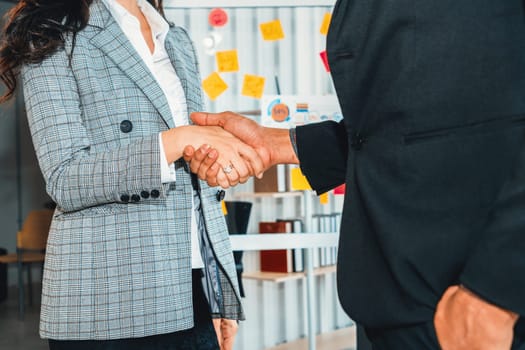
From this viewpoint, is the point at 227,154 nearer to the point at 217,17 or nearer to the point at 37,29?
the point at 37,29

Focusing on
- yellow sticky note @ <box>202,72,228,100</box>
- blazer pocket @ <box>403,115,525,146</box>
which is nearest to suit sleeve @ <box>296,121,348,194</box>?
blazer pocket @ <box>403,115,525,146</box>

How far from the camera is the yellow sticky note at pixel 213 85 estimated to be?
314 cm

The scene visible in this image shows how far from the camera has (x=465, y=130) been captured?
912mm

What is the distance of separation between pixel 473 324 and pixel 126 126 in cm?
93

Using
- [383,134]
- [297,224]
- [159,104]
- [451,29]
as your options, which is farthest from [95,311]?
[297,224]

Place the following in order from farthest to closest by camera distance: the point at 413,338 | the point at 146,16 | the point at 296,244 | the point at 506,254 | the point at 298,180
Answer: the point at 298,180 → the point at 296,244 → the point at 146,16 → the point at 413,338 → the point at 506,254

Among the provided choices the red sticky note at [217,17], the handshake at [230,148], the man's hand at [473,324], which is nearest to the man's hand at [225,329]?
the handshake at [230,148]

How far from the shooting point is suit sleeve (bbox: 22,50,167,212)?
1402 millimetres

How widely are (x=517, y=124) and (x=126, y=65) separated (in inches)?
37.3

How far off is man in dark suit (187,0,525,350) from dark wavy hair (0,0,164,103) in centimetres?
76

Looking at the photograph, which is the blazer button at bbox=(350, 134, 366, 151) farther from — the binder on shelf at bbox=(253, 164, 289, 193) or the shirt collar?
the binder on shelf at bbox=(253, 164, 289, 193)

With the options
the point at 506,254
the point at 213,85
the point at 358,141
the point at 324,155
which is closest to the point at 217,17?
the point at 213,85

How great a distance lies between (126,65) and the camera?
59.5 inches

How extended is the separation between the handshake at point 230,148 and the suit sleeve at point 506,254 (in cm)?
75
